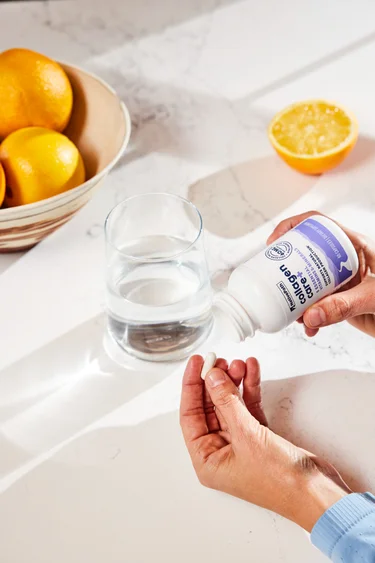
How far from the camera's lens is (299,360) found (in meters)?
0.88

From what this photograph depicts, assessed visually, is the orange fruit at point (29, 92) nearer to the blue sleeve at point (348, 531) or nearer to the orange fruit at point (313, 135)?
the orange fruit at point (313, 135)

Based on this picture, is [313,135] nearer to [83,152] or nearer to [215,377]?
[83,152]

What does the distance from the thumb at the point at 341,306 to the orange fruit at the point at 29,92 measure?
18.4 inches

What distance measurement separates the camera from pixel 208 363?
2.67 feet

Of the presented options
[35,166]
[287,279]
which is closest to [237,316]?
[287,279]

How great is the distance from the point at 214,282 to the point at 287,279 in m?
0.24

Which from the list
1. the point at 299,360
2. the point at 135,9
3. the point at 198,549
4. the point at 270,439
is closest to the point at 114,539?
the point at 198,549

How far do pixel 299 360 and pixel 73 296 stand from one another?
0.99 feet

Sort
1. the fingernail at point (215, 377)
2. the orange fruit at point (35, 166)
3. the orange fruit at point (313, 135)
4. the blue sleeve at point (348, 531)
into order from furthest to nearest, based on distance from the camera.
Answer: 1. the orange fruit at point (313, 135)
2. the orange fruit at point (35, 166)
3. the fingernail at point (215, 377)
4. the blue sleeve at point (348, 531)

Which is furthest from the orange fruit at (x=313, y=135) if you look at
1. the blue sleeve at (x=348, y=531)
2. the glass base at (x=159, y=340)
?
the blue sleeve at (x=348, y=531)

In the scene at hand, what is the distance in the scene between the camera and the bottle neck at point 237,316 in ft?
2.44

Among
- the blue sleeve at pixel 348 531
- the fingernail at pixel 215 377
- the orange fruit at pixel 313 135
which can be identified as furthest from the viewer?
the orange fruit at pixel 313 135

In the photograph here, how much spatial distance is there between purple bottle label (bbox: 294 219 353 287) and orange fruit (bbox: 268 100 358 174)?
0.97 ft

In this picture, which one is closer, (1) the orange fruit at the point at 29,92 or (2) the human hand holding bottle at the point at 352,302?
(2) the human hand holding bottle at the point at 352,302
